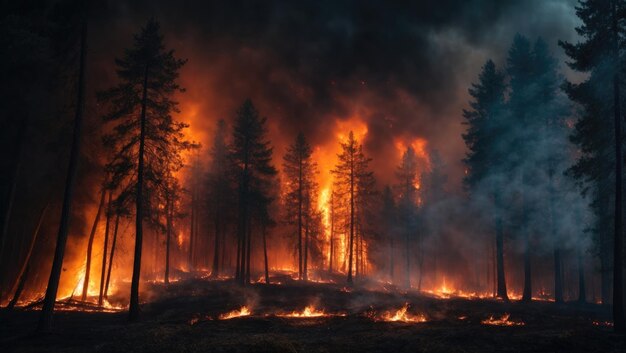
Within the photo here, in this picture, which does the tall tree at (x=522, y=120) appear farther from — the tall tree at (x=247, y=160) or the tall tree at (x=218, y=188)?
the tall tree at (x=218, y=188)

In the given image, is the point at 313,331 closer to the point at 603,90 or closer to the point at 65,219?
the point at 65,219

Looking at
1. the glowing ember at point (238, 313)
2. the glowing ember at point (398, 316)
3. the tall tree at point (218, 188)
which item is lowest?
the glowing ember at point (238, 313)

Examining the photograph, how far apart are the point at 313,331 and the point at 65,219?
1085 cm

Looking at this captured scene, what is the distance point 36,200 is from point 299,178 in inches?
1096

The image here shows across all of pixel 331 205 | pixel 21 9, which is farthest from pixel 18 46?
pixel 331 205

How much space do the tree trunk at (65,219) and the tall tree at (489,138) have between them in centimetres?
2734

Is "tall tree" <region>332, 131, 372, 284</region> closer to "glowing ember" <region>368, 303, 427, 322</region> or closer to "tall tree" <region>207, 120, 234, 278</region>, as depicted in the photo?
"tall tree" <region>207, 120, 234, 278</region>

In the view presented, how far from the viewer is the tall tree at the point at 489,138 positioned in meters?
30.0

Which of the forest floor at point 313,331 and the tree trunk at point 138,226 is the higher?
the tree trunk at point 138,226

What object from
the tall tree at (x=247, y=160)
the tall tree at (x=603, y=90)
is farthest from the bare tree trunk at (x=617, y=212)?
the tall tree at (x=247, y=160)

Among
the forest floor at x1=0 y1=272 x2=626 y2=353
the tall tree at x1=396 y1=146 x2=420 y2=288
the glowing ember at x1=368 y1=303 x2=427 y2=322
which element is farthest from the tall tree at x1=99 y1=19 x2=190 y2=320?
the tall tree at x1=396 y1=146 x2=420 y2=288

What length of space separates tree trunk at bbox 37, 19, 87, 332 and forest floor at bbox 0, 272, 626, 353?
0.80m

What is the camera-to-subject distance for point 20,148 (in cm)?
1872

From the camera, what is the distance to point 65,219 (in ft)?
50.9
